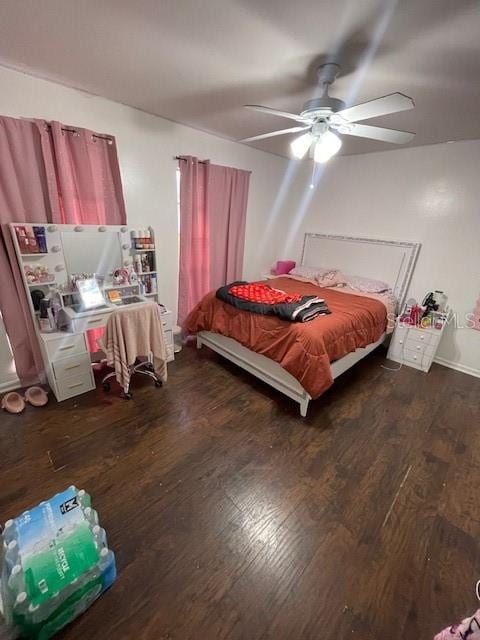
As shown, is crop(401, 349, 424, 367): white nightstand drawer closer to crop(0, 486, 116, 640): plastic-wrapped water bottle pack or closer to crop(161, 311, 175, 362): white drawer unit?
crop(161, 311, 175, 362): white drawer unit

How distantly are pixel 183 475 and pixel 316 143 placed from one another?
2341mm

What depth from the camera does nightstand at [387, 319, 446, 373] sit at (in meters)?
2.96

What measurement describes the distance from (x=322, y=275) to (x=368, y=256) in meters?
0.64

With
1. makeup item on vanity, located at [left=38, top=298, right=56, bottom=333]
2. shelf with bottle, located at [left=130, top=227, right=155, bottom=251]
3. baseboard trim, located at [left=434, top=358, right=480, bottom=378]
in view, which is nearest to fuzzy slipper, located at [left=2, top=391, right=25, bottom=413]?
makeup item on vanity, located at [left=38, top=298, right=56, bottom=333]

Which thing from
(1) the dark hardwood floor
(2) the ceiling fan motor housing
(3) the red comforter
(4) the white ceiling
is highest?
(4) the white ceiling

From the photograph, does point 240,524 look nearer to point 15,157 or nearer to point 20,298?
point 20,298

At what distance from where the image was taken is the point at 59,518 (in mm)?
1209

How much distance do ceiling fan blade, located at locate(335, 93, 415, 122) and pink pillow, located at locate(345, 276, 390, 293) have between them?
2194 mm

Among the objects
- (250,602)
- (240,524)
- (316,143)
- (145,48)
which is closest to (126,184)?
(145,48)

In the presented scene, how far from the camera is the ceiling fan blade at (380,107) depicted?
1.27 metres

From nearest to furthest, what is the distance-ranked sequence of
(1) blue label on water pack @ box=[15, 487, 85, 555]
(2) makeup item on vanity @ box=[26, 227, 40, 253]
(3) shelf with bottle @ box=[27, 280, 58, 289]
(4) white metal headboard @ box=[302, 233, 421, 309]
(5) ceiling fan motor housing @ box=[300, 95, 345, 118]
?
(1) blue label on water pack @ box=[15, 487, 85, 555] → (5) ceiling fan motor housing @ box=[300, 95, 345, 118] → (2) makeup item on vanity @ box=[26, 227, 40, 253] → (3) shelf with bottle @ box=[27, 280, 58, 289] → (4) white metal headboard @ box=[302, 233, 421, 309]

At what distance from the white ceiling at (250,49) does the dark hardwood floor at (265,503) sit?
7.84 feet

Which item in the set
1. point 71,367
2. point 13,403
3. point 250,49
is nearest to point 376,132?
point 250,49

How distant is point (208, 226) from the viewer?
3.24m
